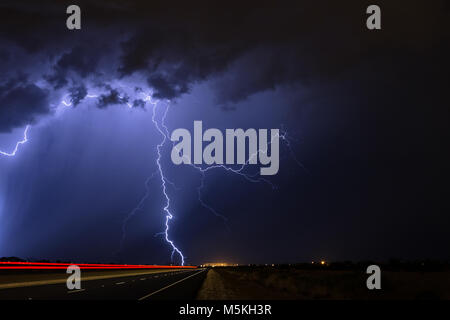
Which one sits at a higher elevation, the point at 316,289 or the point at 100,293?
the point at 100,293

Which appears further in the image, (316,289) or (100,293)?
(316,289)

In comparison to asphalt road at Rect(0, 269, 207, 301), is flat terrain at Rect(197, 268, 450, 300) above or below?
below

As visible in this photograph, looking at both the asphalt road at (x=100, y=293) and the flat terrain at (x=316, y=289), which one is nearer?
the asphalt road at (x=100, y=293)

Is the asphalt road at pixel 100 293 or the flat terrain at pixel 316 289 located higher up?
the asphalt road at pixel 100 293

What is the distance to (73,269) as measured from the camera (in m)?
38.6

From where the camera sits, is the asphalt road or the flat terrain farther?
the flat terrain
